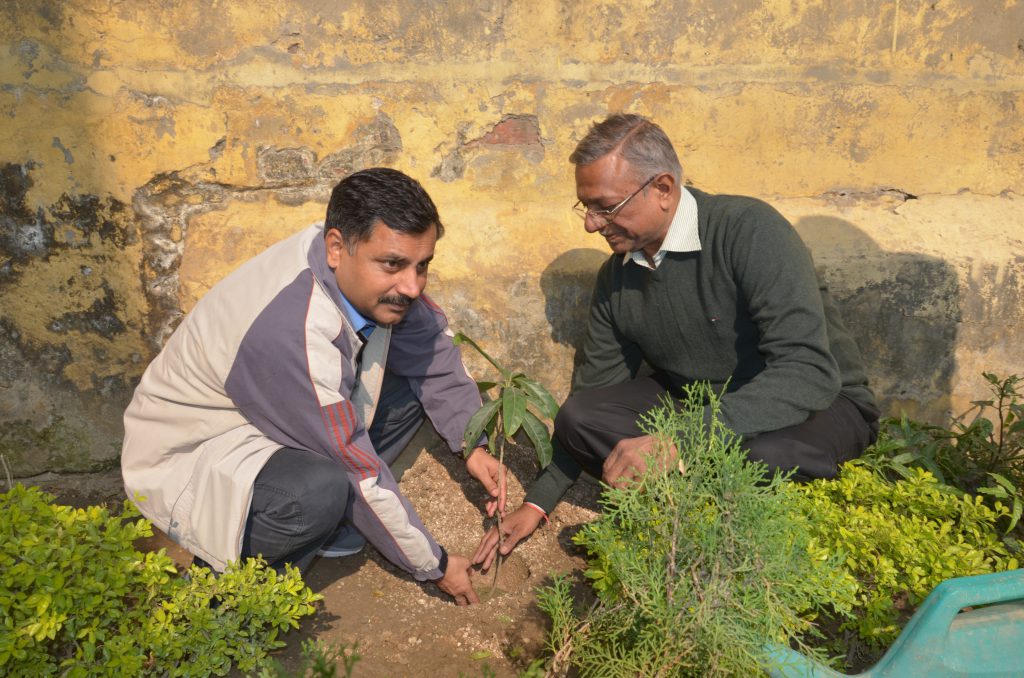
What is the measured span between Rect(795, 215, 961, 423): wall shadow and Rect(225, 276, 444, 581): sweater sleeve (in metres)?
2.13

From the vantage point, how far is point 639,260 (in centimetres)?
298

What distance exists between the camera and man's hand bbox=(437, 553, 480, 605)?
2627 mm

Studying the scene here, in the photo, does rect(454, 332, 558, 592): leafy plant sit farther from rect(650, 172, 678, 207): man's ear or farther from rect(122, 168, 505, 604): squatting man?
rect(650, 172, 678, 207): man's ear

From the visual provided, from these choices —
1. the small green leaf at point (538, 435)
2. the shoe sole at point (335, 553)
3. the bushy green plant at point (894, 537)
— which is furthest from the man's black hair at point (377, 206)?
the bushy green plant at point (894, 537)

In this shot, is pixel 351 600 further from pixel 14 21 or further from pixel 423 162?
pixel 14 21

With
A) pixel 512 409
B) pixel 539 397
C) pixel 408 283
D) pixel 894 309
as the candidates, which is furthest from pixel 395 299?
pixel 894 309

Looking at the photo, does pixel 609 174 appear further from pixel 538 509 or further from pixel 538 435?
pixel 538 509

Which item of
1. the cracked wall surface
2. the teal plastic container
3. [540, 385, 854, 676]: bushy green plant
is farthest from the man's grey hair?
the teal plastic container

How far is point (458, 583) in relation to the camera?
104 inches

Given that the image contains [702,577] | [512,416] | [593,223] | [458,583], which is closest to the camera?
[702,577]

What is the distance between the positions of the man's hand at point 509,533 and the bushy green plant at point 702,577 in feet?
2.02

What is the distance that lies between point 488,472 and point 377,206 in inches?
44.0

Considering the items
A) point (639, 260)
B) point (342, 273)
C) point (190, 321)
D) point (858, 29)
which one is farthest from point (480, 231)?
point (858, 29)

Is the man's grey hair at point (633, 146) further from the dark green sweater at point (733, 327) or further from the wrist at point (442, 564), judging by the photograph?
the wrist at point (442, 564)
